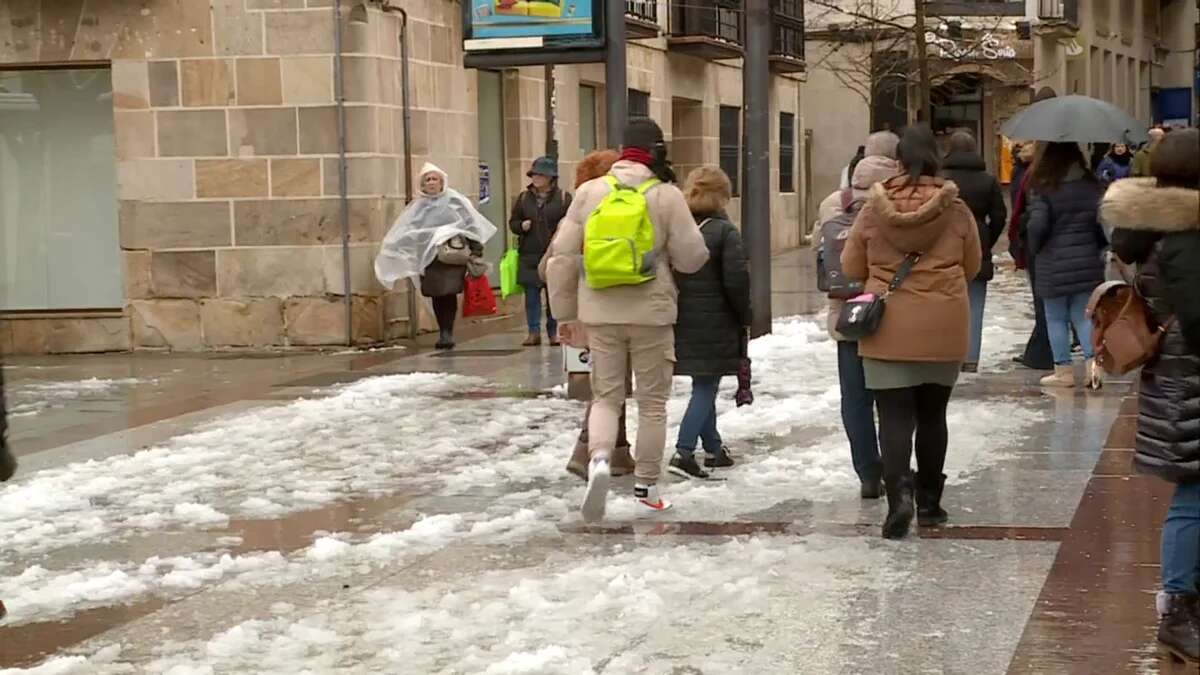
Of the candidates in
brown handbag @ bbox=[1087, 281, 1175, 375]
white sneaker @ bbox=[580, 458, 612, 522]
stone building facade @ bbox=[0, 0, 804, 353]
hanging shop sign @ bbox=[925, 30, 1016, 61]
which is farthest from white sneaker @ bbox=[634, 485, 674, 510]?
hanging shop sign @ bbox=[925, 30, 1016, 61]

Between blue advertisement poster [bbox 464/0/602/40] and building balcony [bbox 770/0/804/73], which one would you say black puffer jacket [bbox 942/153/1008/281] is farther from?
building balcony [bbox 770/0/804/73]

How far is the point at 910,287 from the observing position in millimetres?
7023

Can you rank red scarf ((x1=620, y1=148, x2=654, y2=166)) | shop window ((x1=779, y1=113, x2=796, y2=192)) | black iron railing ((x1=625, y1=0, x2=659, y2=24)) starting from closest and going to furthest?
red scarf ((x1=620, y1=148, x2=654, y2=166))
black iron railing ((x1=625, y1=0, x2=659, y2=24))
shop window ((x1=779, y1=113, x2=796, y2=192))

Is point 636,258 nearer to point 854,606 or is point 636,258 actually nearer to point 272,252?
point 854,606

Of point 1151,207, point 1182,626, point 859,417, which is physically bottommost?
A: point 1182,626

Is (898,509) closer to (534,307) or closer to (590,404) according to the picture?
(590,404)

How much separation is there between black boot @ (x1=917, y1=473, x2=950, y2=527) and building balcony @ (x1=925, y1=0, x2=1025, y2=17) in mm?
29900

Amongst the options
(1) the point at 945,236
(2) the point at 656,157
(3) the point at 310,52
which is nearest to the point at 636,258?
(2) the point at 656,157

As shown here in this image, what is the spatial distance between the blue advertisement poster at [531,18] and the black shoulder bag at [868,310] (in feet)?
21.5

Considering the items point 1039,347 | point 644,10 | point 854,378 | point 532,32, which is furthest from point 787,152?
point 854,378

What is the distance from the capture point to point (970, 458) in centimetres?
912

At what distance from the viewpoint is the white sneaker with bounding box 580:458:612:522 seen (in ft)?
24.7

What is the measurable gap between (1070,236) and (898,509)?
462 centimetres

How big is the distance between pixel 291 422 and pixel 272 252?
5.16 meters
